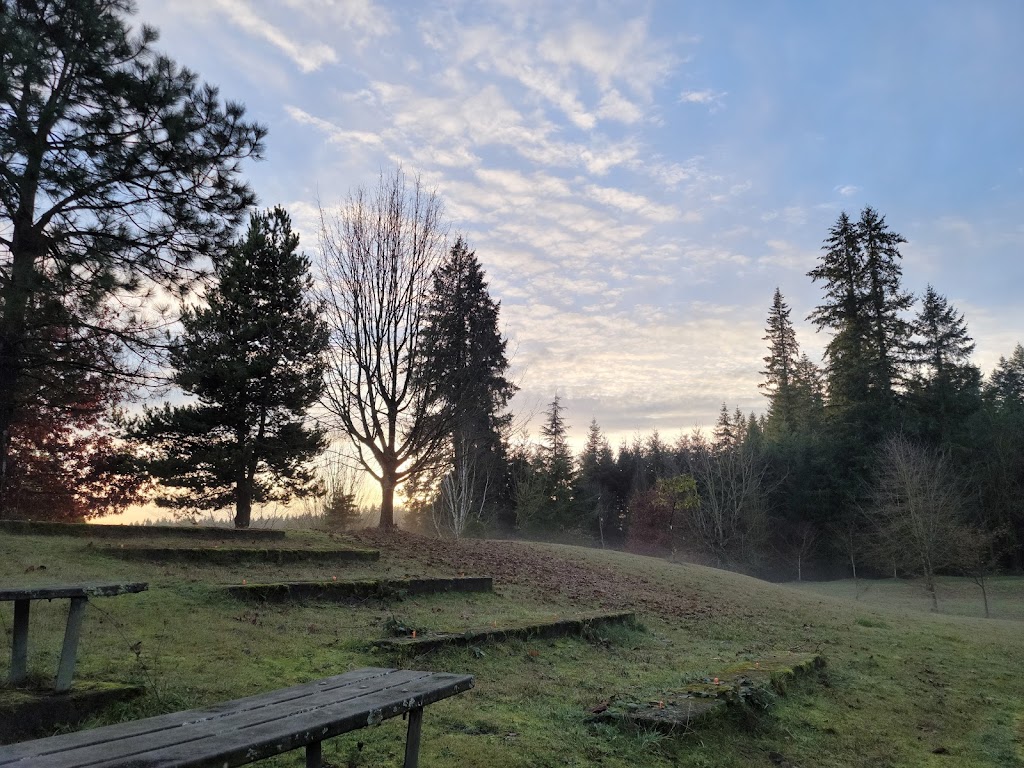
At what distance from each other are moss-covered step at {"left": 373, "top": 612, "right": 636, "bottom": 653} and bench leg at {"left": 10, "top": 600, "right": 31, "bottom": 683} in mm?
2583

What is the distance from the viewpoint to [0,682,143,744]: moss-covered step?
126 inches

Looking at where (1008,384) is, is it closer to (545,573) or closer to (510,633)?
(545,573)

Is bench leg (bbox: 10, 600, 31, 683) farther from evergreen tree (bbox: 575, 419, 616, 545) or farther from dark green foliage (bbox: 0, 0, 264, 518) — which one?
evergreen tree (bbox: 575, 419, 616, 545)

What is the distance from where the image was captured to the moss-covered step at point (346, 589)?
7.19 m

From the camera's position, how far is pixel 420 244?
56.2 ft

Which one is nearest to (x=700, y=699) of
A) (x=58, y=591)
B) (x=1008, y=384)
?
(x=58, y=591)

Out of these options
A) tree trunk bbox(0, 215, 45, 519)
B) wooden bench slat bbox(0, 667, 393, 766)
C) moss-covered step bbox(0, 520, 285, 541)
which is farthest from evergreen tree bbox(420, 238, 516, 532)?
wooden bench slat bbox(0, 667, 393, 766)

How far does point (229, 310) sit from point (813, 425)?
142 feet

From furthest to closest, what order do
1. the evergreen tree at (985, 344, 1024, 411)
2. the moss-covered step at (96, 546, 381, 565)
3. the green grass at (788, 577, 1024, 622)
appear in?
the evergreen tree at (985, 344, 1024, 411) → the green grass at (788, 577, 1024, 622) → the moss-covered step at (96, 546, 381, 565)

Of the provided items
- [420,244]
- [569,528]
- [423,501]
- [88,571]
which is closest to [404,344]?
[420,244]

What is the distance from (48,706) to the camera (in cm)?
335

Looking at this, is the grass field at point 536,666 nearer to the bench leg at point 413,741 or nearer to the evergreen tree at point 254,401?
the bench leg at point 413,741

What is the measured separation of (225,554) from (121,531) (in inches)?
111

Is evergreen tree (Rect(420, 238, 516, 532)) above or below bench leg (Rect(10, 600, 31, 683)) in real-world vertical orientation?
above
